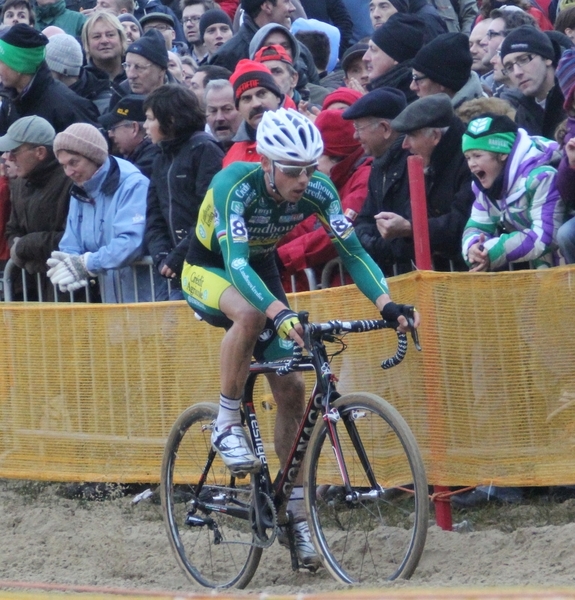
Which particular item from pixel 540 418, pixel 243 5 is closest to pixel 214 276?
pixel 540 418

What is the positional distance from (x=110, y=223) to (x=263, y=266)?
93.8 inches

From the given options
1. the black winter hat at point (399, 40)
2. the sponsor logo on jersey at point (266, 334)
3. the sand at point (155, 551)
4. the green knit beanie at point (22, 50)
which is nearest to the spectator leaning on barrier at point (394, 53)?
the black winter hat at point (399, 40)

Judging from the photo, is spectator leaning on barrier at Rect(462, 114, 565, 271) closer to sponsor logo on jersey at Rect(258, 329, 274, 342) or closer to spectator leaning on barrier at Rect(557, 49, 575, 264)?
spectator leaning on barrier at Rect(557, 49, 575, 264)

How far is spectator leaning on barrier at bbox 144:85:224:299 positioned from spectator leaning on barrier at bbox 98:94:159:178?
943 millimetres

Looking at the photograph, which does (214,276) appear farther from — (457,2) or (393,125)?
(457,2)

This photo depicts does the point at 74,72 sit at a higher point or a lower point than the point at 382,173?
higher

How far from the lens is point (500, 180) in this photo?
6.55 metres

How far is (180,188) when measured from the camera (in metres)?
7.86

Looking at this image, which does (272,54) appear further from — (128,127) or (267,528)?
(267,528)

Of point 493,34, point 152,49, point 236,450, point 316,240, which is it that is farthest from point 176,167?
point 493,34

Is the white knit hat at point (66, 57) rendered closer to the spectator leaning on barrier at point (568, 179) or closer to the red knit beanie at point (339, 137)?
the red knit beanie at point (339, 137)

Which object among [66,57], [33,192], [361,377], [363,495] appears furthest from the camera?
[66,57]

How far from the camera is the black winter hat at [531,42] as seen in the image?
25.5 ft

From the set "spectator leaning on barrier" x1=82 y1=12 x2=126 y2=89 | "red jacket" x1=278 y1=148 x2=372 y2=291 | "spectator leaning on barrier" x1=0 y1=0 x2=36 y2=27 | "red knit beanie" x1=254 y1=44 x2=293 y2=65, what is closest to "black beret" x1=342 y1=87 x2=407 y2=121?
"red jacket" x1=278 y1=148 x2=372 y2=291
